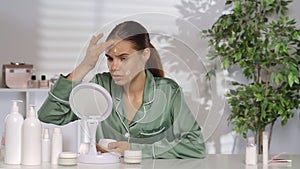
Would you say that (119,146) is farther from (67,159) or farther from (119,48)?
(119,48)

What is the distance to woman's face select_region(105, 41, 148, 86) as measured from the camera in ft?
6.13

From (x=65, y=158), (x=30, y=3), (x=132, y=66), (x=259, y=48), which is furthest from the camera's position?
(x=30, y=3)

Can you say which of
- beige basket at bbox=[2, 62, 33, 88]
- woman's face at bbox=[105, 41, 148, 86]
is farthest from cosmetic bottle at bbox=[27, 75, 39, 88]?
woman's face at bbox=[105, 41, 148, 86]

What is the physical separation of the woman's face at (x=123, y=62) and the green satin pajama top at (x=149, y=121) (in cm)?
4

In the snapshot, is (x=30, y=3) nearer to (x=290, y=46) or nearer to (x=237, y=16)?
(x=237, y=16)

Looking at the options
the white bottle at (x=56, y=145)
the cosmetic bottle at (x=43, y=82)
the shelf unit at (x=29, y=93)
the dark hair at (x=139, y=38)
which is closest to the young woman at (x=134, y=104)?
the dark hair at (x=139, y=38)

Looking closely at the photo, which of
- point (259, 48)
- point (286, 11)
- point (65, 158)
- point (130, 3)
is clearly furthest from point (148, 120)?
point (286, 11)

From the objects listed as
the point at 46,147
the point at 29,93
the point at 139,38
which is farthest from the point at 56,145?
the point at 29,93

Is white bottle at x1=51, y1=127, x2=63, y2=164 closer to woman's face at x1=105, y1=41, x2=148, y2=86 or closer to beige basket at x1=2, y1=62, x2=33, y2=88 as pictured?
woman's face at x1=105, y1=41, x2=148, y2=86

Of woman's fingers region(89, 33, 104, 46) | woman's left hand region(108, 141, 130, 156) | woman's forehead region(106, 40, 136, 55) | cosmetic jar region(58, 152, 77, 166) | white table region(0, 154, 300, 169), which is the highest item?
woman's fingers region(89, 33, 104, 46)

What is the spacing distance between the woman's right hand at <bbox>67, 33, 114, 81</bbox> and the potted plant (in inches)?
54.2

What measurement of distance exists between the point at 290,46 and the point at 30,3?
1703mm

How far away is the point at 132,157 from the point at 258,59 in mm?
1609

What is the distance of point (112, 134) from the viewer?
190 cm
